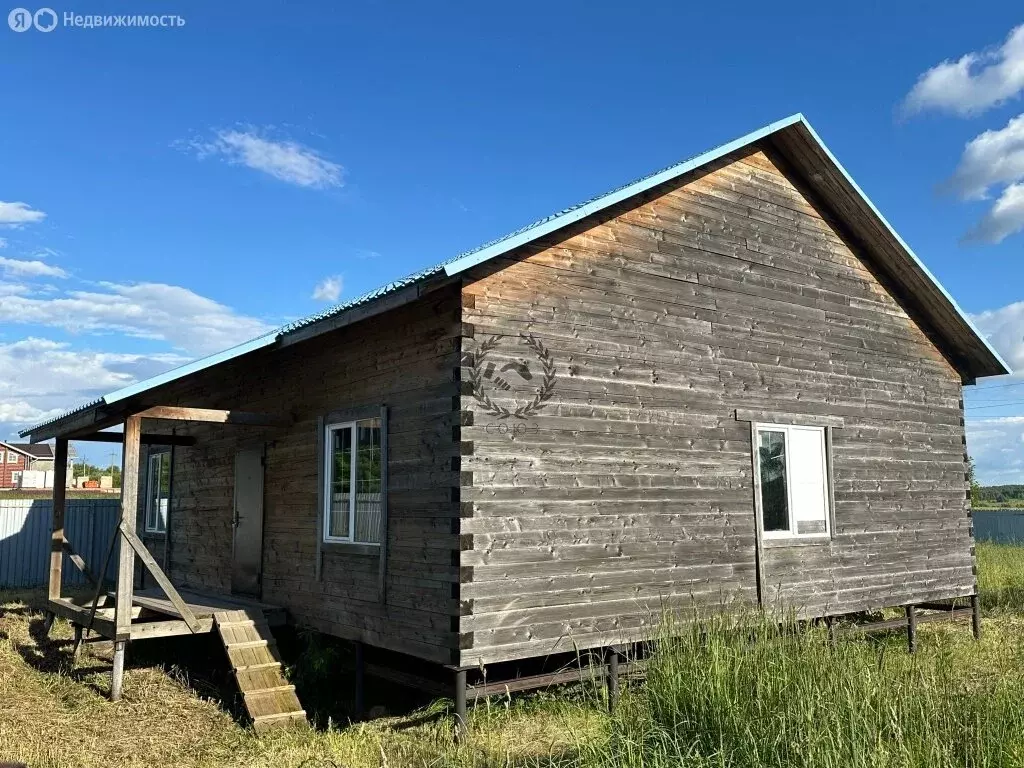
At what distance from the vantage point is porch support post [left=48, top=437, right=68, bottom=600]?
12.3m

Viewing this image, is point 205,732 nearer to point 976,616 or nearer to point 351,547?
point 351,547

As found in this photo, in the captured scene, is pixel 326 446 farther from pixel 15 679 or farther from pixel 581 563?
pixel 15 679

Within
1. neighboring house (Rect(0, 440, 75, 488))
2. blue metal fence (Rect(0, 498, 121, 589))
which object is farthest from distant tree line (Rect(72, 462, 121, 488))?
blue metal fence (Rect(0, 498, 121, 589))

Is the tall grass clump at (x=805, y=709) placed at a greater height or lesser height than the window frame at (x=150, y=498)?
lesser

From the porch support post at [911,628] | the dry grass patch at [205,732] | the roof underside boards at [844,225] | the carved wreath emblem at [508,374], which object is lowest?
the dry grass patch at [205,732]

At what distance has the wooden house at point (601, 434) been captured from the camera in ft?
27.2

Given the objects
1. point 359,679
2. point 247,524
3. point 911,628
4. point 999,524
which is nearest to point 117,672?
point 359,679

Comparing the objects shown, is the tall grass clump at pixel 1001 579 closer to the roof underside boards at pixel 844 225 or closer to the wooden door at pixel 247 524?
the roof underside boards at pixel 844 225

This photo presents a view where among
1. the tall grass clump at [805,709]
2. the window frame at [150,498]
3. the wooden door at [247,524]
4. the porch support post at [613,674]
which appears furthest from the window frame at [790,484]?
the window frame at [150,498]

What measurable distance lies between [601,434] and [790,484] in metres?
3.12

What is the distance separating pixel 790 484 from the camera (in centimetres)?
1071

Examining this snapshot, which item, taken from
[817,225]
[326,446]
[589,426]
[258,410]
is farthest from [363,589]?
[817,225]

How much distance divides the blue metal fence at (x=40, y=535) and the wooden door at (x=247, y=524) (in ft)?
30.9

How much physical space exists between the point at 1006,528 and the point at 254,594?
3446 cm
